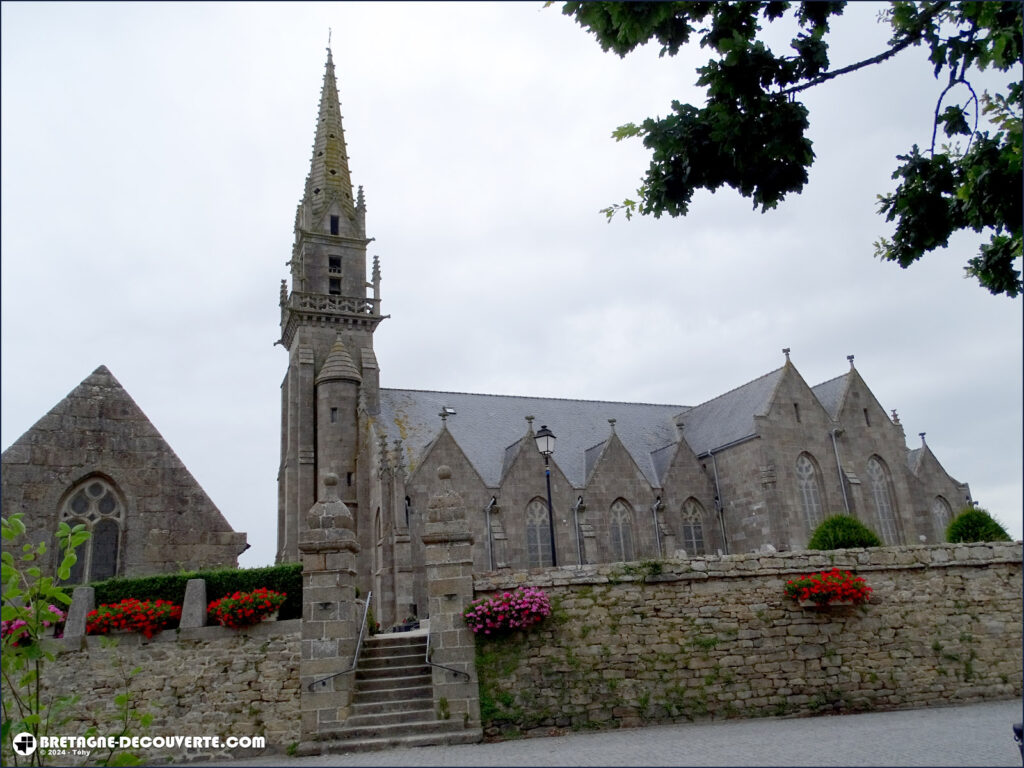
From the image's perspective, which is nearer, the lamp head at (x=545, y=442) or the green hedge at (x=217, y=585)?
the green hedge at (x=217, y=585)

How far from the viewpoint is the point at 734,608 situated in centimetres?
1488

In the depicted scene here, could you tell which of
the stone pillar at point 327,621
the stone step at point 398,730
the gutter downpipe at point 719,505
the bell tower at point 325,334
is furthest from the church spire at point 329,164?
the stone step at point 398,730

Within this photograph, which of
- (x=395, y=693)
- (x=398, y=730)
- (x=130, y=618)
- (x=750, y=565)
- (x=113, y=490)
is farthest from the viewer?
(x=750, y=565)

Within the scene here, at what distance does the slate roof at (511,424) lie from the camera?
102 feet

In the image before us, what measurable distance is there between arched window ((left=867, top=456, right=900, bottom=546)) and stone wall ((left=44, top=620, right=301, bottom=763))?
2680 cm

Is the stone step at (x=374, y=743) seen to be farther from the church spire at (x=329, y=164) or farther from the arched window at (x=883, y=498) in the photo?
the church spire at (x=329, y=164)

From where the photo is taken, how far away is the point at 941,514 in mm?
34375

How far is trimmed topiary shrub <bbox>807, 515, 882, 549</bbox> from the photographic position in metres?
18.5

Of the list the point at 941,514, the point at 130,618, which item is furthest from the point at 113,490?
the point at 941,514

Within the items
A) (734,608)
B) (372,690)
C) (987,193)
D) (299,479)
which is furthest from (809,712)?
(299,479)

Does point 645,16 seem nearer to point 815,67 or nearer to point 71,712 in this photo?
point 815,67

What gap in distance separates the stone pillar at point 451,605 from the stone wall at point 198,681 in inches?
97.2

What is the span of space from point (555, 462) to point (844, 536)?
1438 centimetres

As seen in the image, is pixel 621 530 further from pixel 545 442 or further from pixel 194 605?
pixel 194 605
